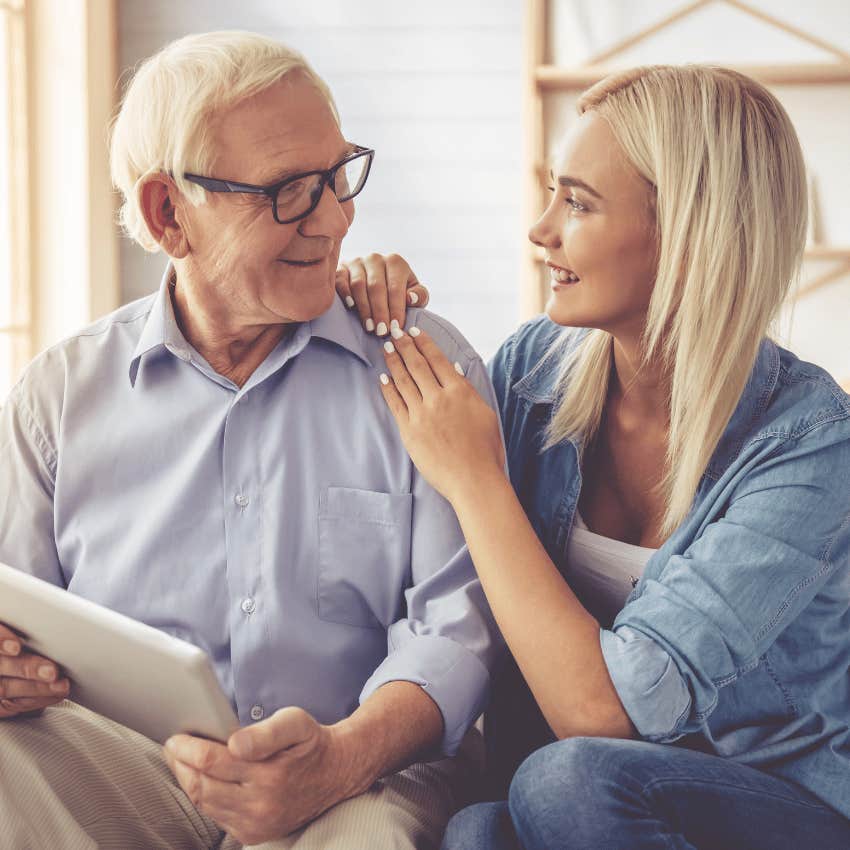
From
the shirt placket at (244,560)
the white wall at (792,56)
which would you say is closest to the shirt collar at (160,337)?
the shirt placket at (244,560)

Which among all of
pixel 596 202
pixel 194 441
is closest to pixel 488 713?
pixel 194 441

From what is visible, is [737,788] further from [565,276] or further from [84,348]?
[84,348]

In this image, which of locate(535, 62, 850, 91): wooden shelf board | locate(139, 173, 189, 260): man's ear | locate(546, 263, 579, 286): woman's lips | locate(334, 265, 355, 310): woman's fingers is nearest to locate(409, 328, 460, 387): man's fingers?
locate(334, 265, 355, 310): woman's fingers

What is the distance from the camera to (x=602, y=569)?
157 centimetres

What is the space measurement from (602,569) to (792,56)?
3.11 meters

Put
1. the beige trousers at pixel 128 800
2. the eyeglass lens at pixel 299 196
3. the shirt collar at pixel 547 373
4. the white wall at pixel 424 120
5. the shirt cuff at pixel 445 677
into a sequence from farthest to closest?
the white wall at pixel 424 120 → the shirt collar at pixel 547 373 → the eyeglass lens at pixel 299 196 → the shirt cuff at pixel 445 677 → the beige trousers at pixel 128 800

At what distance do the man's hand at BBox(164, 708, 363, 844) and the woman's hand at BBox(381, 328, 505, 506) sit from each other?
363mm

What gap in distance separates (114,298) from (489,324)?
1.47 m

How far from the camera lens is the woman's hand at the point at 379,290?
5.00ft

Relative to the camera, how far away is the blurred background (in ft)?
12.6

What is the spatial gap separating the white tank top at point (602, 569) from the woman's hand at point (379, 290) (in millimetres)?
405

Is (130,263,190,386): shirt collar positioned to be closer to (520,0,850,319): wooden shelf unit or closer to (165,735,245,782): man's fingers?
(165,735,245,782): man's fingers

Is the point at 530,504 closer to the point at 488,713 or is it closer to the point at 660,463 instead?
the point at 660,463

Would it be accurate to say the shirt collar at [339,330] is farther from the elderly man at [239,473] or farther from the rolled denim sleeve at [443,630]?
the rolled denim sleeve at [443,630]
